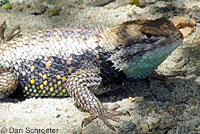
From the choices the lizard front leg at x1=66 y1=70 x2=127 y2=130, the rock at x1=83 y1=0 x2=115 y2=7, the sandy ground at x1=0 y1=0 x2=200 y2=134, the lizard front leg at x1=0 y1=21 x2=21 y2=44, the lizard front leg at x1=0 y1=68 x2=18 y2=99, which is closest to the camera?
the sandy ground at x1=0 y1=0 x2=200 y2=134

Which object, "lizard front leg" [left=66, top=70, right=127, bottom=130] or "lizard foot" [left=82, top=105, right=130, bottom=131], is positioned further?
"lizard front leg" [left=66, top=70, right=127, bottom=130]

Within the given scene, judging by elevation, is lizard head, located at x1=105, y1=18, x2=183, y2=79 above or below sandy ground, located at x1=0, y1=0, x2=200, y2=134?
above

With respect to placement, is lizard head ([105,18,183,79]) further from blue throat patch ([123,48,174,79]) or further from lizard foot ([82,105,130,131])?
lizard foot ([82,105,130,131])

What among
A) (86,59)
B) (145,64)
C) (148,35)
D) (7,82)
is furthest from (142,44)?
(7,82)

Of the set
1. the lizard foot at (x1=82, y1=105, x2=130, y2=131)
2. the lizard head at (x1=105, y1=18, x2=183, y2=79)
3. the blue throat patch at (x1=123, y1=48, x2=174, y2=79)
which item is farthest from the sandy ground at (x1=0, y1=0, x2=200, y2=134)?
the lizard head at (x1=105, y1=18, x2=183, y2=79)

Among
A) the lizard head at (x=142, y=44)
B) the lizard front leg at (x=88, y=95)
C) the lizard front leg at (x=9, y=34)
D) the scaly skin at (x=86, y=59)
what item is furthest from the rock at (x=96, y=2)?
the lizard front leg at (x=88, y=95)

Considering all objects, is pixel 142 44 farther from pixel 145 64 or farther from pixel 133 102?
→ pixel 133 102

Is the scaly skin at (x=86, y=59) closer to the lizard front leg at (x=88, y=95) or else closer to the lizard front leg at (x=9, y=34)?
the lizard front leg at (x=88, y=95)
